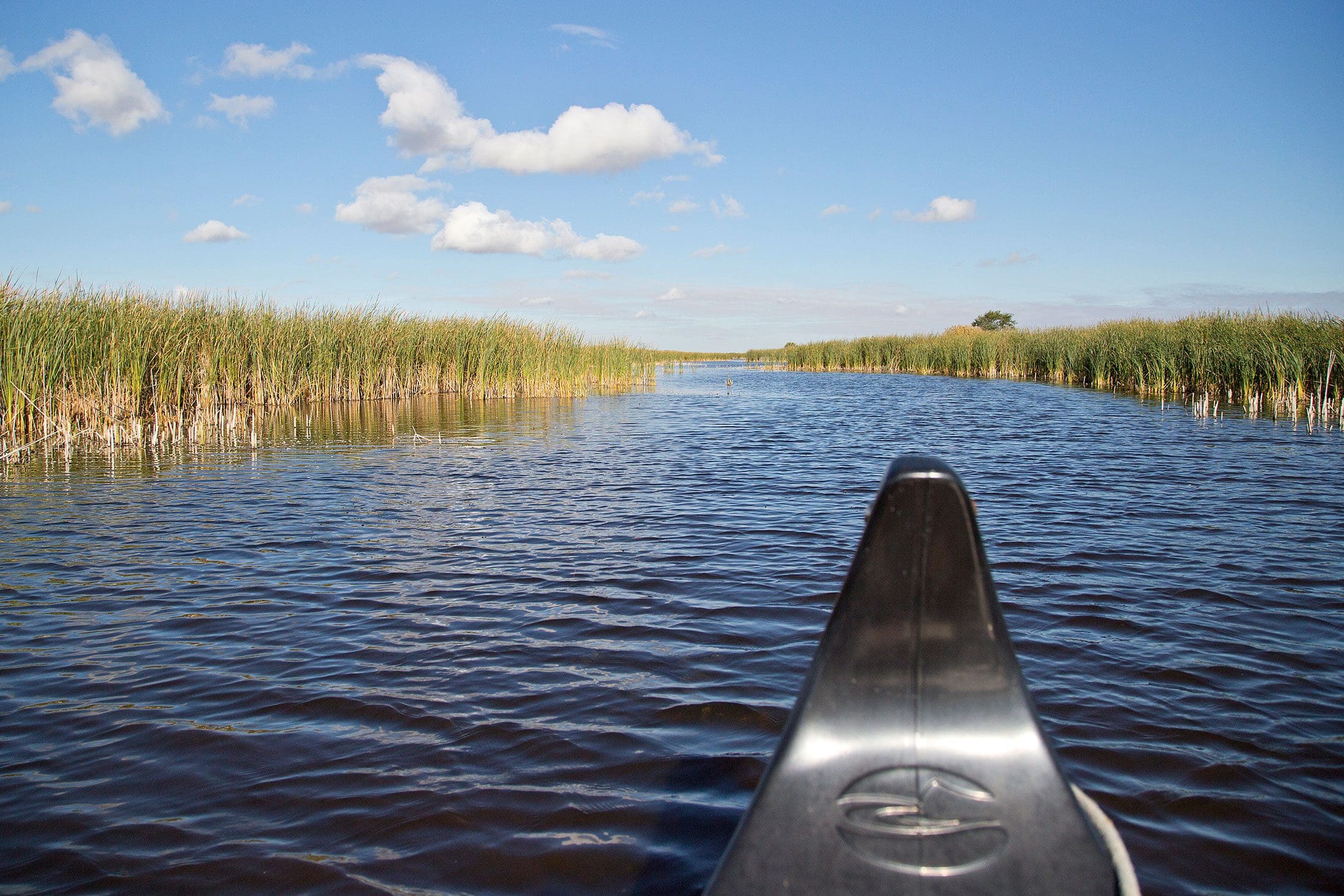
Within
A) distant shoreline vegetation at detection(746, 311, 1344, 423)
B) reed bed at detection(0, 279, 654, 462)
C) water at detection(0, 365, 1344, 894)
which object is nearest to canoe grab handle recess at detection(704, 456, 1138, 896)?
water at detection(0, 365, 1344, 894)

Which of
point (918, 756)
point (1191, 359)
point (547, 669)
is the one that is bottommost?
point (547, 669)

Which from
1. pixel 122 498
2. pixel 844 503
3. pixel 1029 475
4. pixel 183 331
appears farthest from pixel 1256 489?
pixel 183 331

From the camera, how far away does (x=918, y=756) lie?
1863 mm

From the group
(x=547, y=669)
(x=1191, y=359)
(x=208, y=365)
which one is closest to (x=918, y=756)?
(x=547, y=669)

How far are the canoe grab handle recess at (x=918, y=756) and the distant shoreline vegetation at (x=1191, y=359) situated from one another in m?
16.9

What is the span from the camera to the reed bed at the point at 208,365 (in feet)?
38.9

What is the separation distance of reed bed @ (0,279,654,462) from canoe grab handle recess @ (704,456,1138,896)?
11.3 meters

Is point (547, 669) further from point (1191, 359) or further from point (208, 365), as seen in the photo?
point (1191, 359)

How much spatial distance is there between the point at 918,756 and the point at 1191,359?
2662 centimetres

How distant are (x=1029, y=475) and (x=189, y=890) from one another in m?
10.3

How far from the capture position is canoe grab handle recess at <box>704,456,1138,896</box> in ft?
5.84

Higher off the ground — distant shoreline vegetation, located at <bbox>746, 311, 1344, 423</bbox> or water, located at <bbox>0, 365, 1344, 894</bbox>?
distant shoreline vegetation, located at <bbox>746, 311, 1344, 423</bbox>

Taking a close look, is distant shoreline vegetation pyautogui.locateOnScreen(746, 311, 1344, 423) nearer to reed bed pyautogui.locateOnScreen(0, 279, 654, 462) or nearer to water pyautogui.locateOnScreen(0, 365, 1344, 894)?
water pyautogui.locateOnScreen(0, 365, 1344, 894)

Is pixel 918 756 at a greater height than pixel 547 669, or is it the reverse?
pixel 918 756
